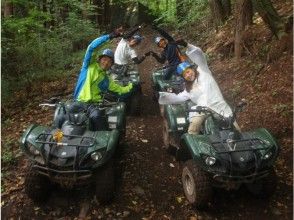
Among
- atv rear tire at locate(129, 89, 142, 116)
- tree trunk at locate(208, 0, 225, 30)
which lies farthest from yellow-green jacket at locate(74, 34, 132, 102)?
tree trunk at locate(208, 0, 225, 30)

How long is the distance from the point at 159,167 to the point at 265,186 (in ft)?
6.75

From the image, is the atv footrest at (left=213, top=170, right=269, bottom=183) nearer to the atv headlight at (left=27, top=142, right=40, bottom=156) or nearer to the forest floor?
the forest floor

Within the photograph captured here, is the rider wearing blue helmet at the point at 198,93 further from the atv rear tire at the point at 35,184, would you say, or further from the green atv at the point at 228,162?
the atv rear tire at the point at 35,184

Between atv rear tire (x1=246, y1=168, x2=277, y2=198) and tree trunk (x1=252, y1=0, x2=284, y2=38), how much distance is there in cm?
450

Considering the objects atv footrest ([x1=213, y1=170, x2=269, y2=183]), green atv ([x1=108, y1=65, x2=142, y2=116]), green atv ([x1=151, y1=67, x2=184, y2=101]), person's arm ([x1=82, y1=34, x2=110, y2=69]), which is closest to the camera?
atv footrest ([x1=213, y1=170, x2=269, y2=183])

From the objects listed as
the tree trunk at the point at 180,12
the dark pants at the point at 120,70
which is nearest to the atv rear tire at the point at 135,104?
the dark pants at the point at 120,70

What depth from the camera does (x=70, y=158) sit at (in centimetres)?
514

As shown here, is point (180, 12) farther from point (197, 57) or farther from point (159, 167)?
point (159, 167)

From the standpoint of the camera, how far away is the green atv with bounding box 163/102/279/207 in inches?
198

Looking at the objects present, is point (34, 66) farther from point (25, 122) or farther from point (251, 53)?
point (251, 53)

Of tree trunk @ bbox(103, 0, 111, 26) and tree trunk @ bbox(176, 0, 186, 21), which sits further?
tree trunk @ bbox(103, 0, 111, 26)

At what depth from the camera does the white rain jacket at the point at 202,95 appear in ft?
20.4

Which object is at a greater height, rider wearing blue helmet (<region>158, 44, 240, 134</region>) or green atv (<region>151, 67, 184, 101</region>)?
rider wearing blue helmet (<region>158, 44, 240, 134</region>)

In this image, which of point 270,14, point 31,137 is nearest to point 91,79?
point 31,137
